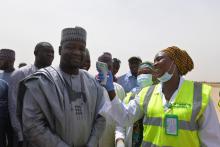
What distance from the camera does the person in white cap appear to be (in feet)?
10.6

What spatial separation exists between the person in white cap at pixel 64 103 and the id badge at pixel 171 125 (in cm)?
67

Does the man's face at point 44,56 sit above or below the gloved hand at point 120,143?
above

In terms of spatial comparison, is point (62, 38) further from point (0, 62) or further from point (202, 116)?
point (0, 62)

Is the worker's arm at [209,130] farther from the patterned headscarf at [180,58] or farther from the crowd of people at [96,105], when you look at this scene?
the patterned headscarf at [180,58]

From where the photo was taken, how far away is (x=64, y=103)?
3.33 metres

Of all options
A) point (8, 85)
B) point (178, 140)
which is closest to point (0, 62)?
point (8, 85)

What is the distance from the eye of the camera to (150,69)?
5.46m

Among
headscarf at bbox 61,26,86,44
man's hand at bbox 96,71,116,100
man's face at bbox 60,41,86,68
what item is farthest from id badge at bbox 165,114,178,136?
headscarf at bbox 61,26,86,44

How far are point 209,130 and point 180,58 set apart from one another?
809 millimetres

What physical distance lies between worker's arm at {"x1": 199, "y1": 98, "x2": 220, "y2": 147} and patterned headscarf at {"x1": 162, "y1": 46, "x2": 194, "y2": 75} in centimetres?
54

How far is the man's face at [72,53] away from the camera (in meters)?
3.50

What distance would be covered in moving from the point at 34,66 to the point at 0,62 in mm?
1151

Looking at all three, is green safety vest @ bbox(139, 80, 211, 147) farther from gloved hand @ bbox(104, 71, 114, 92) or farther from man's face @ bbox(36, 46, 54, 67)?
man's face @ bbox(36, 46, 54, 67)

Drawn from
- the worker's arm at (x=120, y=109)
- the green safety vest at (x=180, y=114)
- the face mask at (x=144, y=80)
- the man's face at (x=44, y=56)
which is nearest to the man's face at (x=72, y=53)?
the worker's arm at (x=120, y=109)
